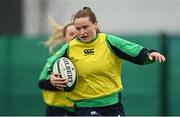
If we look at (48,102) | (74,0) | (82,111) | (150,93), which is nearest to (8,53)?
(150,93)

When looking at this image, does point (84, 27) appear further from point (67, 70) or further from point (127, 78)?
point (127, 78)

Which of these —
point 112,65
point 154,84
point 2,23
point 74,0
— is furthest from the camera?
point 74,0

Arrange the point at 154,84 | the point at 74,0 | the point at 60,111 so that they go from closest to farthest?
the point at 60,111, the point at 154,84, the point at 74,0

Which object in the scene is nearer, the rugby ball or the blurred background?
the rugby ball

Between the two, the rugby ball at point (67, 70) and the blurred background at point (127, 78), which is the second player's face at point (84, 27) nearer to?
the rugby ball at point (67, 70)

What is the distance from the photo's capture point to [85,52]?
7559mm

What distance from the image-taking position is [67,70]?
752cm

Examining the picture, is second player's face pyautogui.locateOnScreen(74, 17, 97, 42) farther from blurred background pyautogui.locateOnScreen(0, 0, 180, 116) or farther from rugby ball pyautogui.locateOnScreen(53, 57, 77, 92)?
blurred background pyautogui.locateOnScreen(0, 0, 180, 116)

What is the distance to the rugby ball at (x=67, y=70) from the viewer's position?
24.6 ft

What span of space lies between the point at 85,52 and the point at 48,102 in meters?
1.88

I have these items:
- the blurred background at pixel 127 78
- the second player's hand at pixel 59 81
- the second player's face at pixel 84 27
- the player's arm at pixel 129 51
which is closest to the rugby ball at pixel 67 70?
the second player's hand at pixel 59 81

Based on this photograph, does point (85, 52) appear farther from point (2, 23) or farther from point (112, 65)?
point (2, 23)

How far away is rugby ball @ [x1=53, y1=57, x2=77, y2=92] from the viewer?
748 cm

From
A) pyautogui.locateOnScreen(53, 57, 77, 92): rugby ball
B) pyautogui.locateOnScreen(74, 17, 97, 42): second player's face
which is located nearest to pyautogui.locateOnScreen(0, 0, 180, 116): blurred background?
pyautogui.locateOnScreen(53, 57, 77, 92): rugby ball
